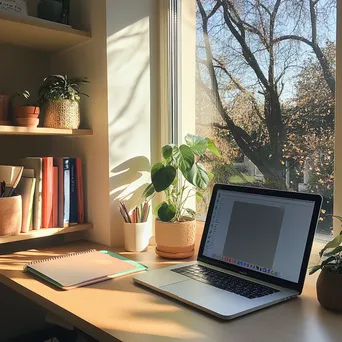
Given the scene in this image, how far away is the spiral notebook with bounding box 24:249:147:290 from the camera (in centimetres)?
124

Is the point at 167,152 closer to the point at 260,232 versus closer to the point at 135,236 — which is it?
the point at 135,236

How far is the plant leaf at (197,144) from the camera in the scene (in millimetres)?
1538

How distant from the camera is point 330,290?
1.01 m

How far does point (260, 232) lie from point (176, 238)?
34cm

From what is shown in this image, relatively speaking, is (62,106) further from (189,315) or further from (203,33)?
(189,315)

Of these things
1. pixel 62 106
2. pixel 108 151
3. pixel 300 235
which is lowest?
pixel 300 235

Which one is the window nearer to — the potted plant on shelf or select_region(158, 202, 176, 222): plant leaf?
select_region(158, 202, 176, 222): plant leaf

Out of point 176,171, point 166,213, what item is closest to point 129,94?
point 176,171

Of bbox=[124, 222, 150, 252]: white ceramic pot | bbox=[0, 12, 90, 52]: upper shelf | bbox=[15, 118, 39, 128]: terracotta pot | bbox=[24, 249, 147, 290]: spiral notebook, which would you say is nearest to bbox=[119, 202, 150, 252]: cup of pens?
bbox=[124, 222, 150, 252]: white ceramic pot

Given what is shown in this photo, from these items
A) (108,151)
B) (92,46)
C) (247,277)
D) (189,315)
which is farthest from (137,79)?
(189,315)

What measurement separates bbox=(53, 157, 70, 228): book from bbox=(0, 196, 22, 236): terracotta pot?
17 centimetres

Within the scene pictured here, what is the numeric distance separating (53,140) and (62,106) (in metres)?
0.33

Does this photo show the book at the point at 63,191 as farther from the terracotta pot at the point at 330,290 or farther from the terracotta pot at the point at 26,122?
the terracotta pot at the point at 330,290

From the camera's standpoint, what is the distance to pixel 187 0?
1724 millimetres
